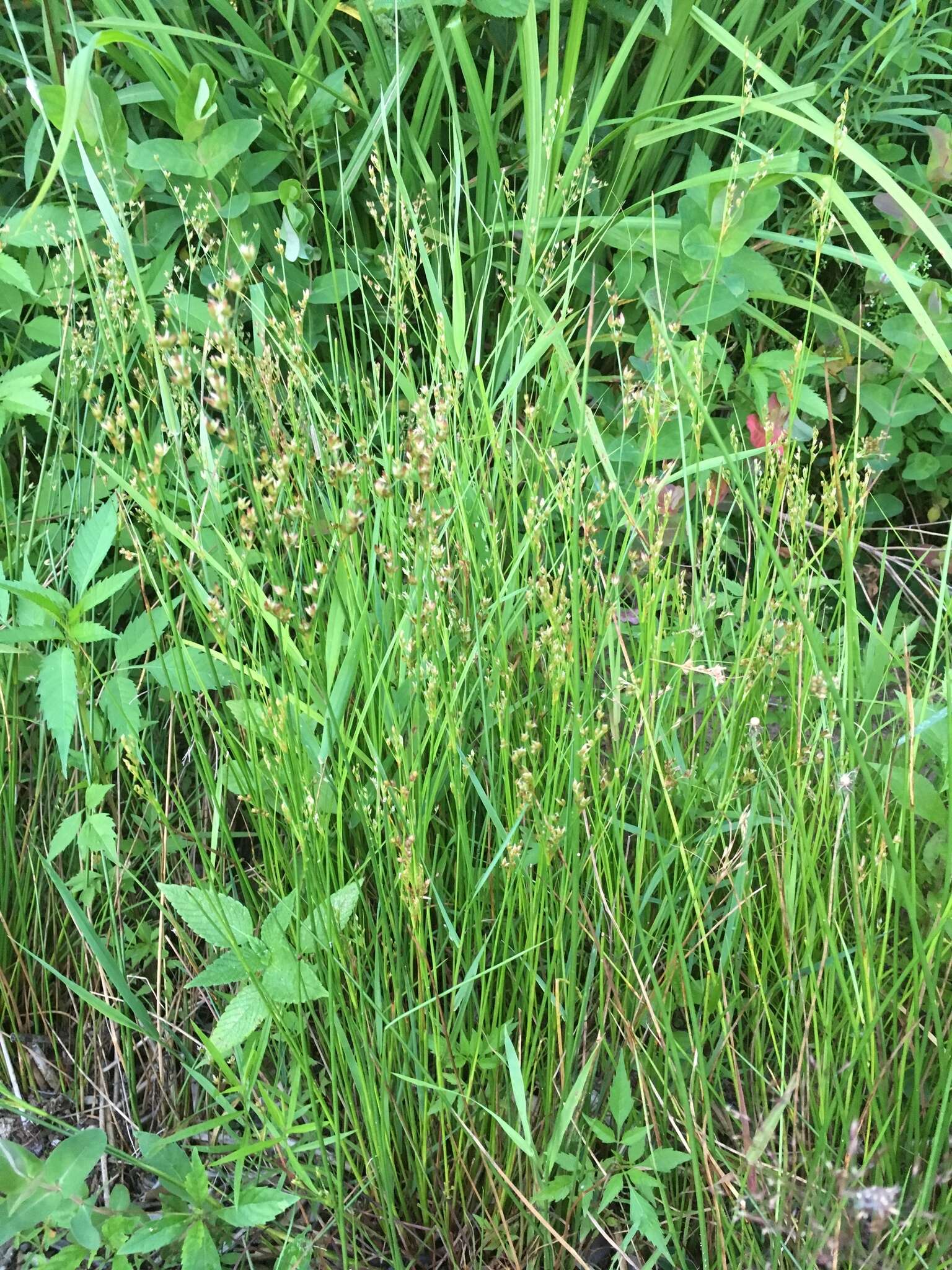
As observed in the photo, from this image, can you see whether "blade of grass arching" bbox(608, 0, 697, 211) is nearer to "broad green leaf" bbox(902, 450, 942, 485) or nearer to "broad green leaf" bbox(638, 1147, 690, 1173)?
"broad green leaf" bbox(902, 450, 942, 485)

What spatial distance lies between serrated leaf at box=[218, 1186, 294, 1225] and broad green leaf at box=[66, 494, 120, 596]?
0.72m

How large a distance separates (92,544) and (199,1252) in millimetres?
810

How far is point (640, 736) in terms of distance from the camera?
117 centimetres

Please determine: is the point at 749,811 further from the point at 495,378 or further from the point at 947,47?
the point at 947,47

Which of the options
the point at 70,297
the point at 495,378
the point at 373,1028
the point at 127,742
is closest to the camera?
the point at 127,742

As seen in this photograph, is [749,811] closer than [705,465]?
Yes

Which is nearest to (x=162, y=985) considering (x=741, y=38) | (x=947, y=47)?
(x=741, y=38)

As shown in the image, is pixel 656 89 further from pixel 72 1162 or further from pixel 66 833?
pixel 72 1162

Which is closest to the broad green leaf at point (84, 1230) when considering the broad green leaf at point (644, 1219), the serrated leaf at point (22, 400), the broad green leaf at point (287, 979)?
the broad green leaf at point (287, 979)

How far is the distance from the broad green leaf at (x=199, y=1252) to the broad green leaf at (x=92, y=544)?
0.73 metres

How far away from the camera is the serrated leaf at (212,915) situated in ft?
3.34

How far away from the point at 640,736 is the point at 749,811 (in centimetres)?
18

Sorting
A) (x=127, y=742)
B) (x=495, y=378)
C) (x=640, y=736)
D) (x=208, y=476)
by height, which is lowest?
(x=640, y=736)

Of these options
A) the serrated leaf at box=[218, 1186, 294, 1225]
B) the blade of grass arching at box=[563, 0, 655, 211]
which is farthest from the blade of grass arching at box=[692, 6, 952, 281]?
the serrated leaf at box=[218, 1186, 294, 1225]
